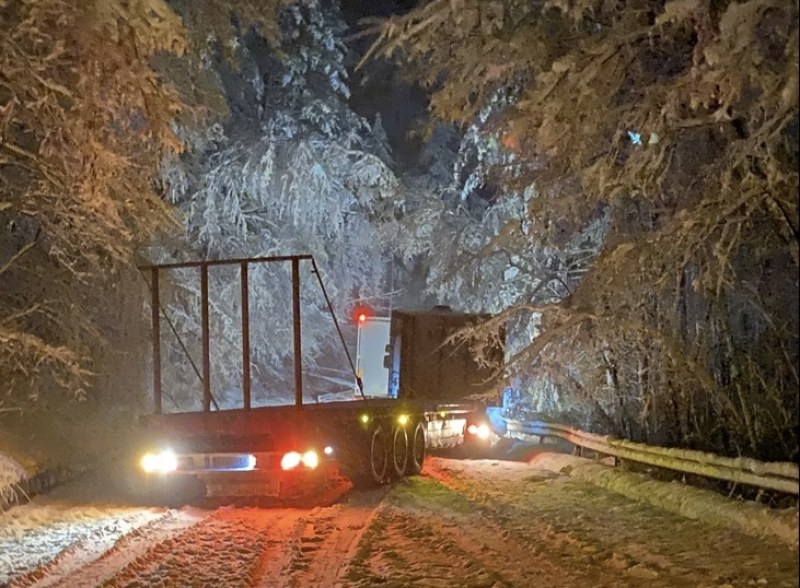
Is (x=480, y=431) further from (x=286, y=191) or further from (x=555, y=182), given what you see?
(x=555, y=182)

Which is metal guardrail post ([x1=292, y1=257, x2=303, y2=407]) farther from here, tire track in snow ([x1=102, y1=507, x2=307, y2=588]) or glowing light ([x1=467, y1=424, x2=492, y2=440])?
glowing light ([x1=467, y1=424, x2=492, y2=440])

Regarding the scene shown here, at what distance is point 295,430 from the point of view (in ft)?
38.9

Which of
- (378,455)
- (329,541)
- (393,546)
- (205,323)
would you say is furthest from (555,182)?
(378,455)

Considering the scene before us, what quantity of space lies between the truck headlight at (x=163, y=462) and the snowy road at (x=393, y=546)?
0.58 meters

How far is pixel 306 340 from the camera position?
28.4 meters

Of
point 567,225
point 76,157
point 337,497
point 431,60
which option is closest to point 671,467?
point 567,225

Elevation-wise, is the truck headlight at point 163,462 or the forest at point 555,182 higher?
the forest at point 555,182

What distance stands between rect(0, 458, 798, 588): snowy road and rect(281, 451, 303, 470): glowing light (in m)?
0.57

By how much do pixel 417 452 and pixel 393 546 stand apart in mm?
7041

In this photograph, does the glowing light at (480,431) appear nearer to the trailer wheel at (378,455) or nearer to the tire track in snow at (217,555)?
the trailer wheel at (378,455)

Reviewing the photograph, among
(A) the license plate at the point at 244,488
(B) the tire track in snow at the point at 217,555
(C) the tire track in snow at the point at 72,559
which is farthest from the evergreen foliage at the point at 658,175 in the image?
(C) the tire track in snow at the point at 72,559

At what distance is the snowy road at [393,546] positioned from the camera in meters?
7.52

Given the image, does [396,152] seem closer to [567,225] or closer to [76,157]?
[567,225]

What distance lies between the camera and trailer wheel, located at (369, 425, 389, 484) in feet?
45.5
